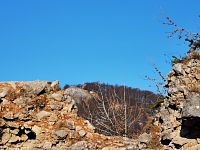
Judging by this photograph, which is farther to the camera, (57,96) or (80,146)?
(57,96)

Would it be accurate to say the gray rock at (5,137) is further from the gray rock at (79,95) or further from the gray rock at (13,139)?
the gray rock at (79,95)

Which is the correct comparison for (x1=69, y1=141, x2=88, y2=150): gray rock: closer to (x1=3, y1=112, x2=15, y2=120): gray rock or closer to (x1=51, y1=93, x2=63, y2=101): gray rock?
(x1=51, y1=93, x2=63, y2=101): gray rock

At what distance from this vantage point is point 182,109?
8.50 meters

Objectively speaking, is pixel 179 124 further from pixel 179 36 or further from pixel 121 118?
pixel 121 118

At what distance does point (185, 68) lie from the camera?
910cm

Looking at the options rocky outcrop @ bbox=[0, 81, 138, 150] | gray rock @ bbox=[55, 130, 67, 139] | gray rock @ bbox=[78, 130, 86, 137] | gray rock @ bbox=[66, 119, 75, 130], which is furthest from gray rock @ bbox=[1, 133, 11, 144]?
gray rock @ bbox=[78, 130, 86, 137]

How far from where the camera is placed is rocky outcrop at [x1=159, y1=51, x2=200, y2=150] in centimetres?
833

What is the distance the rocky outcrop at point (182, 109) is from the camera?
8.33 meters

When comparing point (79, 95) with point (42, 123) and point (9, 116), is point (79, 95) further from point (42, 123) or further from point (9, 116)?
point (9, 116)

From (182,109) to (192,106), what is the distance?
308mm

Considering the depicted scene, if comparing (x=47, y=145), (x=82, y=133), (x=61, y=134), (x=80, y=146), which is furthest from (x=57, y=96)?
(x=80, y=146)

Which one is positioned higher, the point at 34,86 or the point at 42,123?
the point at 34,86

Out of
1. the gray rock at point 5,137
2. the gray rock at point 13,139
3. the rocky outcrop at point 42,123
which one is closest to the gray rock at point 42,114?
the rocky outcrop at point 42,123

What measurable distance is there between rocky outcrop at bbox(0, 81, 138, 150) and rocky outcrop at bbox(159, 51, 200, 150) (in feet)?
4.03
